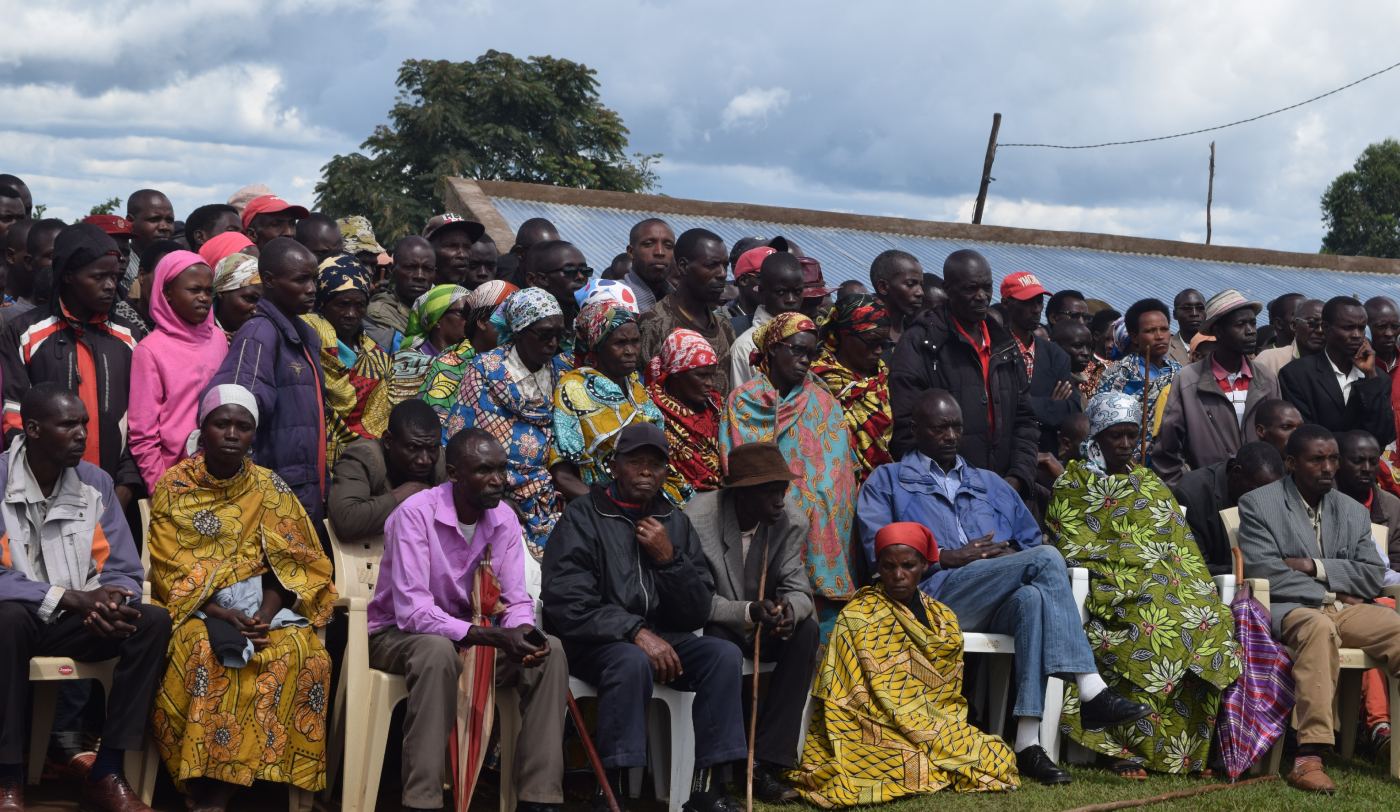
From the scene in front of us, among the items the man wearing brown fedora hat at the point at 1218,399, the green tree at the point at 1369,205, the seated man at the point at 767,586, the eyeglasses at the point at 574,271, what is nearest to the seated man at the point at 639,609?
the seated man at the point at 767,586

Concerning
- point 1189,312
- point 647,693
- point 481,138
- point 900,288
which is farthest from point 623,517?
point 481,138

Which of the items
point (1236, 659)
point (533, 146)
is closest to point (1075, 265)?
point (533, 146)

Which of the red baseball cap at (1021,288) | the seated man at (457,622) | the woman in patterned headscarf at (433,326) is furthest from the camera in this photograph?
the red baseball cap at (1021,288)

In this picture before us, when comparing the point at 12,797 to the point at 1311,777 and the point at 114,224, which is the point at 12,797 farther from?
the point at 1311,777

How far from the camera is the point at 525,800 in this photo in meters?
5.82

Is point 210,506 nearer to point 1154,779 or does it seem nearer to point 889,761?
point 889,761

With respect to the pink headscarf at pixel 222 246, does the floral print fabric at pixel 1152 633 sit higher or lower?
lower

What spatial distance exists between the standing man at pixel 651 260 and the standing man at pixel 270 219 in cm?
198

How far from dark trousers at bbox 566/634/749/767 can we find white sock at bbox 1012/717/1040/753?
4.84 feet

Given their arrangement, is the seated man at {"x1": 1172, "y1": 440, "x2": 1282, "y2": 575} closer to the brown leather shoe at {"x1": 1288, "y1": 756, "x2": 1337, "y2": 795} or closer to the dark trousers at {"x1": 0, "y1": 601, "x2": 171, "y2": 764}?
the brown leather shoe at {"x1": 1288, "y1": 756, "x2": 1337, "y2": 795}

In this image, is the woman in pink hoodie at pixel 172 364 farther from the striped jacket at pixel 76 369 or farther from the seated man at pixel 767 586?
the seated man at pixel 767 586

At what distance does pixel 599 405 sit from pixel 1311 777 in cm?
374

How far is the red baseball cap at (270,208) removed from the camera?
8.77 m

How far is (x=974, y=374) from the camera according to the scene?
25.8ft
